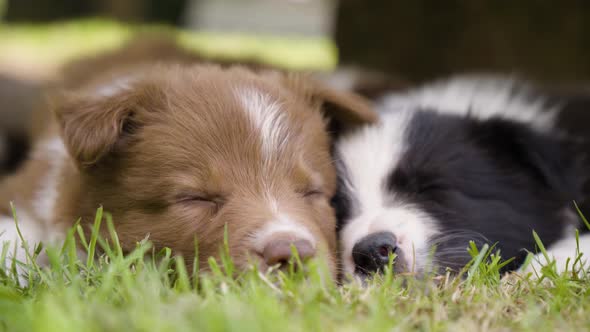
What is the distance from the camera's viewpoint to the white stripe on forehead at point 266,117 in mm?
2830

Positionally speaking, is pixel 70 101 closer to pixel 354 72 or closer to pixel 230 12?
pixel 354 72

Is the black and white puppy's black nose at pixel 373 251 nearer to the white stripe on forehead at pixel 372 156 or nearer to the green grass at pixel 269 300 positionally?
the green grass at pixel 269 300

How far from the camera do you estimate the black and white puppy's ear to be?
129 inches

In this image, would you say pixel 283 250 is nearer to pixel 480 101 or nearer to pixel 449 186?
pixel 449 186

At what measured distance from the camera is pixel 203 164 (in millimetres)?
2748

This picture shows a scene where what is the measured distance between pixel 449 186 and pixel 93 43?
7.53m

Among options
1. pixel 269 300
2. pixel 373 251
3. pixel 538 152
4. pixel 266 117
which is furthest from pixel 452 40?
pixel 269 300

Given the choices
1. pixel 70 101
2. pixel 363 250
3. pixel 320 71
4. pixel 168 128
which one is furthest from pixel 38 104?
pixel 363 250

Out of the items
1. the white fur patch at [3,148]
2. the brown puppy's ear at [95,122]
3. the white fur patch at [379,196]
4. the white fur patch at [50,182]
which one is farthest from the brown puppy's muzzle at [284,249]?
the white fur patch at [3,148]

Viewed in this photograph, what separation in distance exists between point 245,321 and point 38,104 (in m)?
4.32

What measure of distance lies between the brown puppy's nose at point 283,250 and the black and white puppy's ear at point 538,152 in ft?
4.57

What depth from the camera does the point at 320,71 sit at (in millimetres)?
5891

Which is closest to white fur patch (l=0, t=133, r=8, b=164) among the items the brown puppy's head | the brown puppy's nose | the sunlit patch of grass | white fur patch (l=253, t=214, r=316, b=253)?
the sunlit patch of grass

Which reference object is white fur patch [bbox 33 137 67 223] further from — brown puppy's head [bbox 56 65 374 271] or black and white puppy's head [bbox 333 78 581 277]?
black and white puppy's head [bbox 333 78 581 277]
